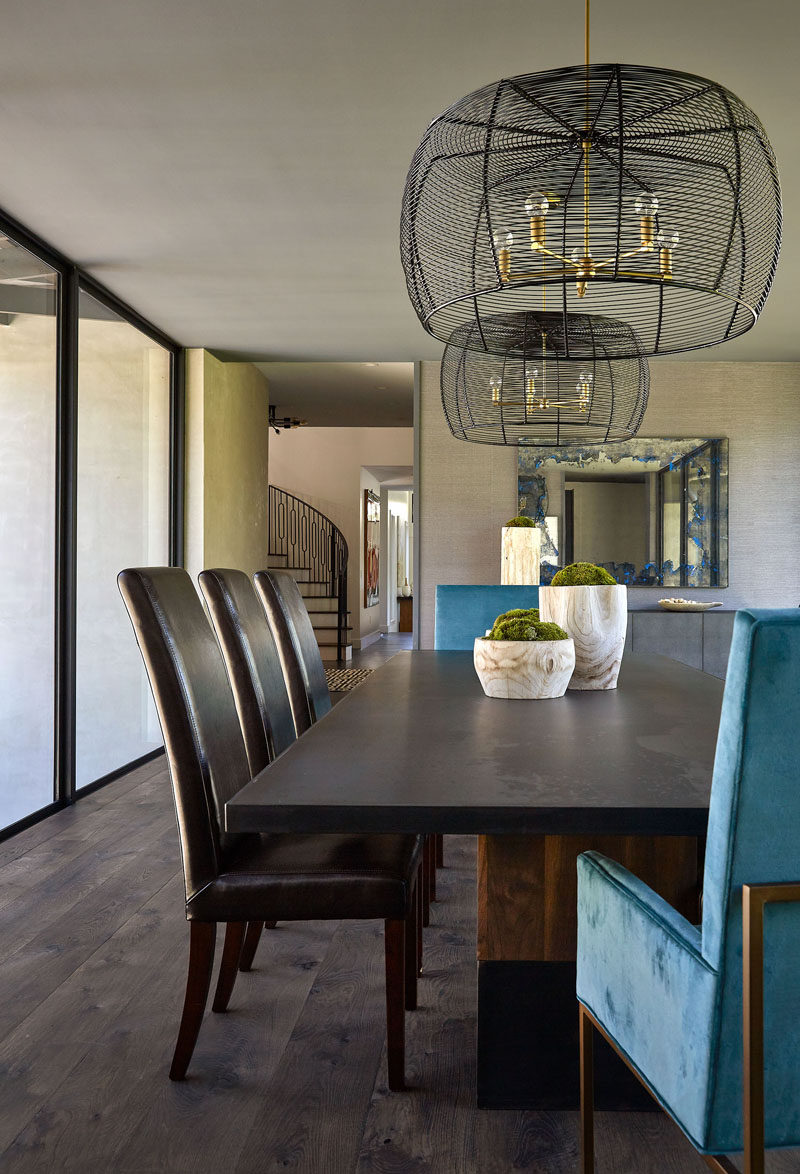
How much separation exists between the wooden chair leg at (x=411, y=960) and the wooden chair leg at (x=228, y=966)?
1.18ft

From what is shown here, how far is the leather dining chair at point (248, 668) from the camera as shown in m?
2.27

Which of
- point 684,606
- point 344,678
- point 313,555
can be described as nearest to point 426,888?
point 684,606

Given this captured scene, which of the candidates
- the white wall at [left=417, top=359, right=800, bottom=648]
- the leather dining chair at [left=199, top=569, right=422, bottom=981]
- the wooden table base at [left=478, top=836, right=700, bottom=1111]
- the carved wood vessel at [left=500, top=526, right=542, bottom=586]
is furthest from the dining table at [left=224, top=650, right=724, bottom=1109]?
the white wall at [left=417, top=359, right=800, bottom=648]

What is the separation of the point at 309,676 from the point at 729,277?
1.69 meters

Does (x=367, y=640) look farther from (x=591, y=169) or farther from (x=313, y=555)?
(x=591, y=169)

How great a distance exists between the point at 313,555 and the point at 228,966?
10.5m

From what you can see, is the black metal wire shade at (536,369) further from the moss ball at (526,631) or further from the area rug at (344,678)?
the area rug at (344,678)

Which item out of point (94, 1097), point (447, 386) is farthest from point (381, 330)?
point (94, 1097)

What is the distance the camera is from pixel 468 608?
3.78 m

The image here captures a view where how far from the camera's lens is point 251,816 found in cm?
120

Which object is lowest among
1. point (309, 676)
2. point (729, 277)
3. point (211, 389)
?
point (309, 676)

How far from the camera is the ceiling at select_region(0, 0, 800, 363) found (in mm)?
2434

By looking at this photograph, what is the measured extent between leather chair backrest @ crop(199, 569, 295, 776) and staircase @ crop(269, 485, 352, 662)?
8824 mm

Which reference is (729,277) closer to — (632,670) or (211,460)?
(632,670)
